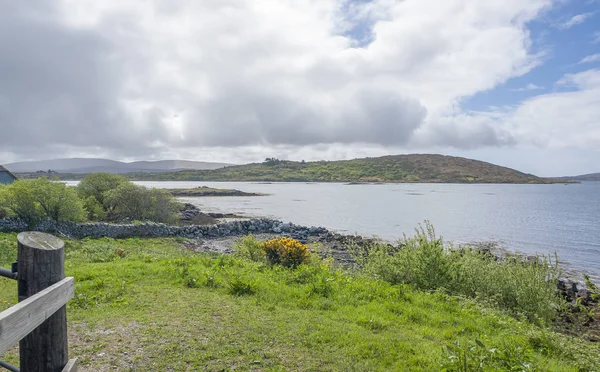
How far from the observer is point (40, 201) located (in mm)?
22125

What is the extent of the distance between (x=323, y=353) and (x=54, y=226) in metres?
20.7

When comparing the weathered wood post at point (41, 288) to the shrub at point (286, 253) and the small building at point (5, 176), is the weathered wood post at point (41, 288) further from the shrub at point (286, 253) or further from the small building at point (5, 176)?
the small building at point (5, 176)

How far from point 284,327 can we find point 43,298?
210 inches

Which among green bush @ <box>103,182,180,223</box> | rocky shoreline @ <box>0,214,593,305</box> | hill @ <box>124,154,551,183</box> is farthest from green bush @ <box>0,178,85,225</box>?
hill @ <box>124,154,551,183</box>

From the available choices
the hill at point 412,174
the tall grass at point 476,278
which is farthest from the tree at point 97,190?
the hill at point 412,174

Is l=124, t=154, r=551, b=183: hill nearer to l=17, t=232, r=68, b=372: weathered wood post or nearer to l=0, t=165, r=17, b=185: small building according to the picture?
l=0, t=165, r=17, b=185: small building

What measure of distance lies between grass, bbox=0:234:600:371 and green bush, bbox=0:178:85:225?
13.2 meters

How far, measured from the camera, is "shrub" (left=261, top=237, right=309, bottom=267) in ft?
44.9

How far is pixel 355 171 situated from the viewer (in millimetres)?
193250

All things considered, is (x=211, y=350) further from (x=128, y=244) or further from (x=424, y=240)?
(x=128, y=244)

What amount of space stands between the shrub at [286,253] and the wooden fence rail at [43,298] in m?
10.2

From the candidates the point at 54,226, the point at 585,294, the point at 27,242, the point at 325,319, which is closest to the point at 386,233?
the point at 585,294

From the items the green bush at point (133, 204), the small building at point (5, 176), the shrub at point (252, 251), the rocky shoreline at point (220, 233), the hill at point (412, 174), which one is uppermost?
the hill at point (412, 174)

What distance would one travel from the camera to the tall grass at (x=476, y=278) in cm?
1091
